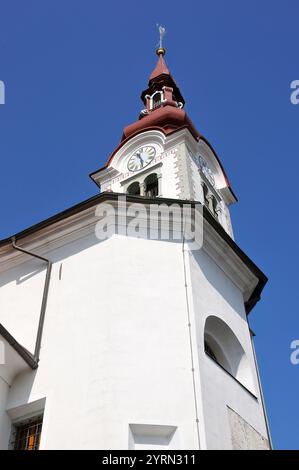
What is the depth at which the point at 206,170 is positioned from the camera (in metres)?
22.0

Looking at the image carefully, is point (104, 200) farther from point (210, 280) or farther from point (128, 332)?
point (128, 332)

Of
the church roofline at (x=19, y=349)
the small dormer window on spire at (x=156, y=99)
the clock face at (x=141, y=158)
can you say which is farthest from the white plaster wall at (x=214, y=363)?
the small dormer window on spire at (x=156, y=99)

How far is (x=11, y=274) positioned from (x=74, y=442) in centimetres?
514

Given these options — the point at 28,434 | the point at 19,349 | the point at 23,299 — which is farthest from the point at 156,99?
the point at 28,434

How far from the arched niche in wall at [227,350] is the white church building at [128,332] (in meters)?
0.03

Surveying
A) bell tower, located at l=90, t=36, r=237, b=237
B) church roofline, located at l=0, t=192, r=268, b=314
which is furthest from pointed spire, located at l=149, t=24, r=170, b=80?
church roofline, located at l=0, t=192, r=268, b=314

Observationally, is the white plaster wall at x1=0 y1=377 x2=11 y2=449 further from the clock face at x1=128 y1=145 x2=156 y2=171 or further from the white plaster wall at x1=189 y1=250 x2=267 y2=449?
the clock face at x1=128 y1=145 x2=156 y2=171

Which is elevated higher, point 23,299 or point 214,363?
point 23,299

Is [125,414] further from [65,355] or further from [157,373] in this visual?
[65,355]

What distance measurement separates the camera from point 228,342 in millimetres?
13094

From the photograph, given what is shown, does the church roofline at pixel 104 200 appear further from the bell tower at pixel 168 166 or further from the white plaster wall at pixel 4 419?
the bell tower at pixel 168 166

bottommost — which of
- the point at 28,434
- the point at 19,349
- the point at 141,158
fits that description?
the point at 28,434

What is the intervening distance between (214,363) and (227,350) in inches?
80.1
